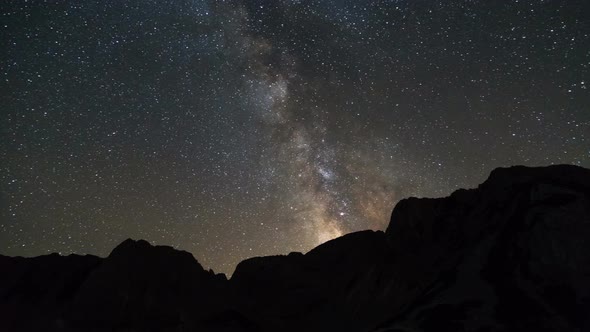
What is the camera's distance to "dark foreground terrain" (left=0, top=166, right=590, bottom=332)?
29344 millimetres

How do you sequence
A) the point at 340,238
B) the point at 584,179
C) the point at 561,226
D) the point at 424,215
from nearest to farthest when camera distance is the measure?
1. the point at 561,226
2. the point at 584,179
3. the point at 424,215
4. the point at 340,238

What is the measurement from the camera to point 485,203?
131ft

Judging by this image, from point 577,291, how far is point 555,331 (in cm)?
388

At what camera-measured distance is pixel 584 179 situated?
3491 cm

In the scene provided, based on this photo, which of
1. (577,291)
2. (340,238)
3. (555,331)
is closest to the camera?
(555,331)

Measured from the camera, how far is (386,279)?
42.8 metres

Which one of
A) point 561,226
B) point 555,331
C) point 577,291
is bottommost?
Result: point 555,331

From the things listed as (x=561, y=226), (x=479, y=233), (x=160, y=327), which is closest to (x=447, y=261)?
(x=479, y=233)

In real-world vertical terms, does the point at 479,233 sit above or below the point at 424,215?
below

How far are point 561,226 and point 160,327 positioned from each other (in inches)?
1346

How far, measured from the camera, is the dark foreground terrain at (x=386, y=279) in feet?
96.3

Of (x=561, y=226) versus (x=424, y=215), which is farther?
(x=424, y=215)

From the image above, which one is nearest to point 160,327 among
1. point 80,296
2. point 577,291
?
point 80,296

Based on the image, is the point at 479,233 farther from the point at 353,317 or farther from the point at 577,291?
the point at 353,317
